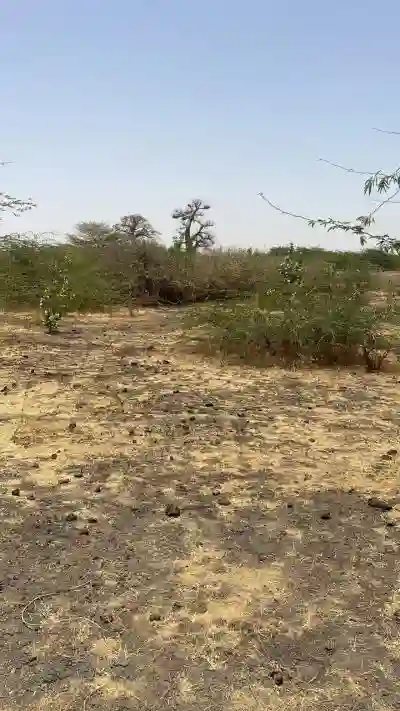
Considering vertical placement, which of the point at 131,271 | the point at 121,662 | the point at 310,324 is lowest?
the point at 121,662

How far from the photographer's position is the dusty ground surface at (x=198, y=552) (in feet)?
8.16

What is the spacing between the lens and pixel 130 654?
262cm

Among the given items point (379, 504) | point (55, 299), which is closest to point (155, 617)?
point (379, 504)

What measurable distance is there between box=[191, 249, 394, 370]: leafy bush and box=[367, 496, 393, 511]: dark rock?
4.78 meters

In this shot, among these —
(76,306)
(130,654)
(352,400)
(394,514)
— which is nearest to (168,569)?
(130,654)

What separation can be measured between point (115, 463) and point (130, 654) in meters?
2.27

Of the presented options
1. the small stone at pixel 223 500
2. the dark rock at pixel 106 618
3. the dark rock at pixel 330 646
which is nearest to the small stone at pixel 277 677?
the dark rock at pixel 330 646

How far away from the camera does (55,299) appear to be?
13383mm

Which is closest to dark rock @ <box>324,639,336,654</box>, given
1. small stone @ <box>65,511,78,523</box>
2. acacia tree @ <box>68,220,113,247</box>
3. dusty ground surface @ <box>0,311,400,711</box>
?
dusty ground surface @ <box>0,311,400,711</box>

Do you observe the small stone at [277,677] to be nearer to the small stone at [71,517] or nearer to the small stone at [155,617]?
the small stone at [155,617]

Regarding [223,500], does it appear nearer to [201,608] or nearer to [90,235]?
[201,608]

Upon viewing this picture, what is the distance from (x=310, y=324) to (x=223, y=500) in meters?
5.59

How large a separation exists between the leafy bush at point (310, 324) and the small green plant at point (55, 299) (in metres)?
3.16

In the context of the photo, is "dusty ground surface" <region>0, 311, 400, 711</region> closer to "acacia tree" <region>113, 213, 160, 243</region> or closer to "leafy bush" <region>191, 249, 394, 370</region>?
"leafy bush" <region>191, 249, 394, 370</region>
